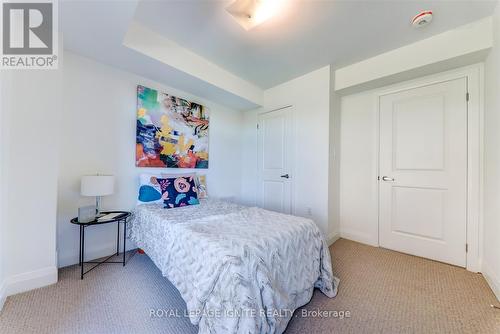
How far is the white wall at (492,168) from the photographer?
1712 millimetres

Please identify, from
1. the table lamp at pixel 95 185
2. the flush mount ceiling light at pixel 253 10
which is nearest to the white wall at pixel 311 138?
the flush mount ceiling light at pixel 253 10

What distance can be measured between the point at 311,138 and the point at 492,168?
177cm

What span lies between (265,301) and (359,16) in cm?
246

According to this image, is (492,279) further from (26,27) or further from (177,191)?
(26,27)

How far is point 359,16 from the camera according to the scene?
6.08 ft

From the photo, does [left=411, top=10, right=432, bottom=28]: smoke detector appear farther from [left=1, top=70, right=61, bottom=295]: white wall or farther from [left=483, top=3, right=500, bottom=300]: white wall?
[left=1, top=70, right=61, bottom=295]: white wall

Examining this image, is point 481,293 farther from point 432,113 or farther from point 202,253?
point 202,253

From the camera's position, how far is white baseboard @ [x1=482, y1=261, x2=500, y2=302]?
165 centimetres

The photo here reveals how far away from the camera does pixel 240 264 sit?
1.13 meters

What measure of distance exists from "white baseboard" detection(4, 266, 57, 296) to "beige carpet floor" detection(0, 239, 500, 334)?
58 millimetres

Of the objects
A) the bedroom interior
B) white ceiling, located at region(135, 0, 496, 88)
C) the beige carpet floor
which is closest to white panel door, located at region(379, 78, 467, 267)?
the bedroom interior

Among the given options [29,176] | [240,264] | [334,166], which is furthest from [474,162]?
[29,176]

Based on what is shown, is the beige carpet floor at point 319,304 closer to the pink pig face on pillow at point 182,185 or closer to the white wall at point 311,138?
the pink pig face on pillow at point 182,185

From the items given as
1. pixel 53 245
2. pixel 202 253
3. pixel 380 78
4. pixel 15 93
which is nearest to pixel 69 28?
pixel 15 93
